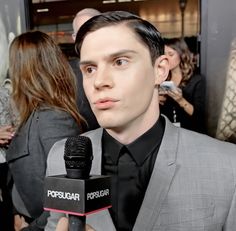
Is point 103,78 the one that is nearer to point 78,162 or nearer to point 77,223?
point 78,162

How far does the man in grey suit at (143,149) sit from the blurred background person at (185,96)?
118cm

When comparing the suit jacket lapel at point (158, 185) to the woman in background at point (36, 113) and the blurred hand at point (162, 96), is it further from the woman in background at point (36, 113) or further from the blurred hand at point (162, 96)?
the blurred hand at point (162, 96)

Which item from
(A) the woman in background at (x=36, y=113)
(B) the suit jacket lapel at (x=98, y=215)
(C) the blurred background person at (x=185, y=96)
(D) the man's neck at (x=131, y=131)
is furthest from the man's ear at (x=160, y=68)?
(C) the blurred background person at (x=185, y=96)

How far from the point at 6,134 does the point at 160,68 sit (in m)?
1.14

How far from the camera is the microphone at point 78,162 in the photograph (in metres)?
0.71

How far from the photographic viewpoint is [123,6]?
267 cm

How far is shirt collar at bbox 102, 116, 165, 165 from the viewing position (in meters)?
1.06

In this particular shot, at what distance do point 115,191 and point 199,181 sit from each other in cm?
23

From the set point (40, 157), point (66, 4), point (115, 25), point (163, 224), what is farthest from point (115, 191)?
point (66, 4)

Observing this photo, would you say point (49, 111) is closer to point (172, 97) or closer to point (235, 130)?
point (172, 97)

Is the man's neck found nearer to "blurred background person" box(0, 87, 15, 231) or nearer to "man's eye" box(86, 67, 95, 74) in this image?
"man's eye" box(86, 67, 95, 74)

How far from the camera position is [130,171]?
108cm

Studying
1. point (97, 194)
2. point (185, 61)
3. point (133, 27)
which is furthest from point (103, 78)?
point (185, 61)

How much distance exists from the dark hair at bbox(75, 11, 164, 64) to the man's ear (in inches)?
0.6
